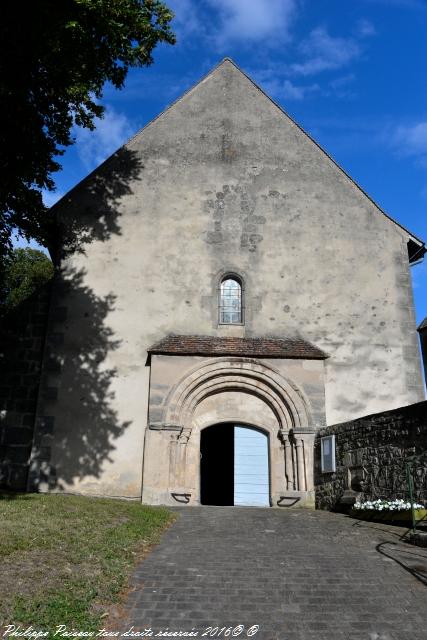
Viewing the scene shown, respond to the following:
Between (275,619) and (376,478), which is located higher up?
(376,478)

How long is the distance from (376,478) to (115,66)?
33.9ft

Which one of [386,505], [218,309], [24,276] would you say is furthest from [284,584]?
[24,276]

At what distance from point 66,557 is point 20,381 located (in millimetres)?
7967

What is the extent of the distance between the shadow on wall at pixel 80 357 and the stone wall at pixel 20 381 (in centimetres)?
41

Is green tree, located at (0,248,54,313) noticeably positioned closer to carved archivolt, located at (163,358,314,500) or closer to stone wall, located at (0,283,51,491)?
stone wall, located at (0,283,51,491)

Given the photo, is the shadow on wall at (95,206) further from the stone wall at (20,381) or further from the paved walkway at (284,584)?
the paved walkway at (284,584)

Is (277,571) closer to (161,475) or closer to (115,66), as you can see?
(161,475)

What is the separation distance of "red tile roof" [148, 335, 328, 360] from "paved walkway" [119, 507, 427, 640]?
508 cm

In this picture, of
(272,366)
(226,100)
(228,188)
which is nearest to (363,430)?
(272,366)

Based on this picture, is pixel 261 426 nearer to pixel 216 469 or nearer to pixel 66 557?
pixel 216 469

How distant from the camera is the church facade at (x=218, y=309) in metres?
13.2

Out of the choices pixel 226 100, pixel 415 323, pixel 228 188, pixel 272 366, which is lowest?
pixel 272 366

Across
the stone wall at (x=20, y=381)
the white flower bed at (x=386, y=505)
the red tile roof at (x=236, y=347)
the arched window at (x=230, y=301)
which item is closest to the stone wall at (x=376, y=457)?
the white flower bed at (x=386, y=505)

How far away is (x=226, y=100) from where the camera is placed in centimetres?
1680
